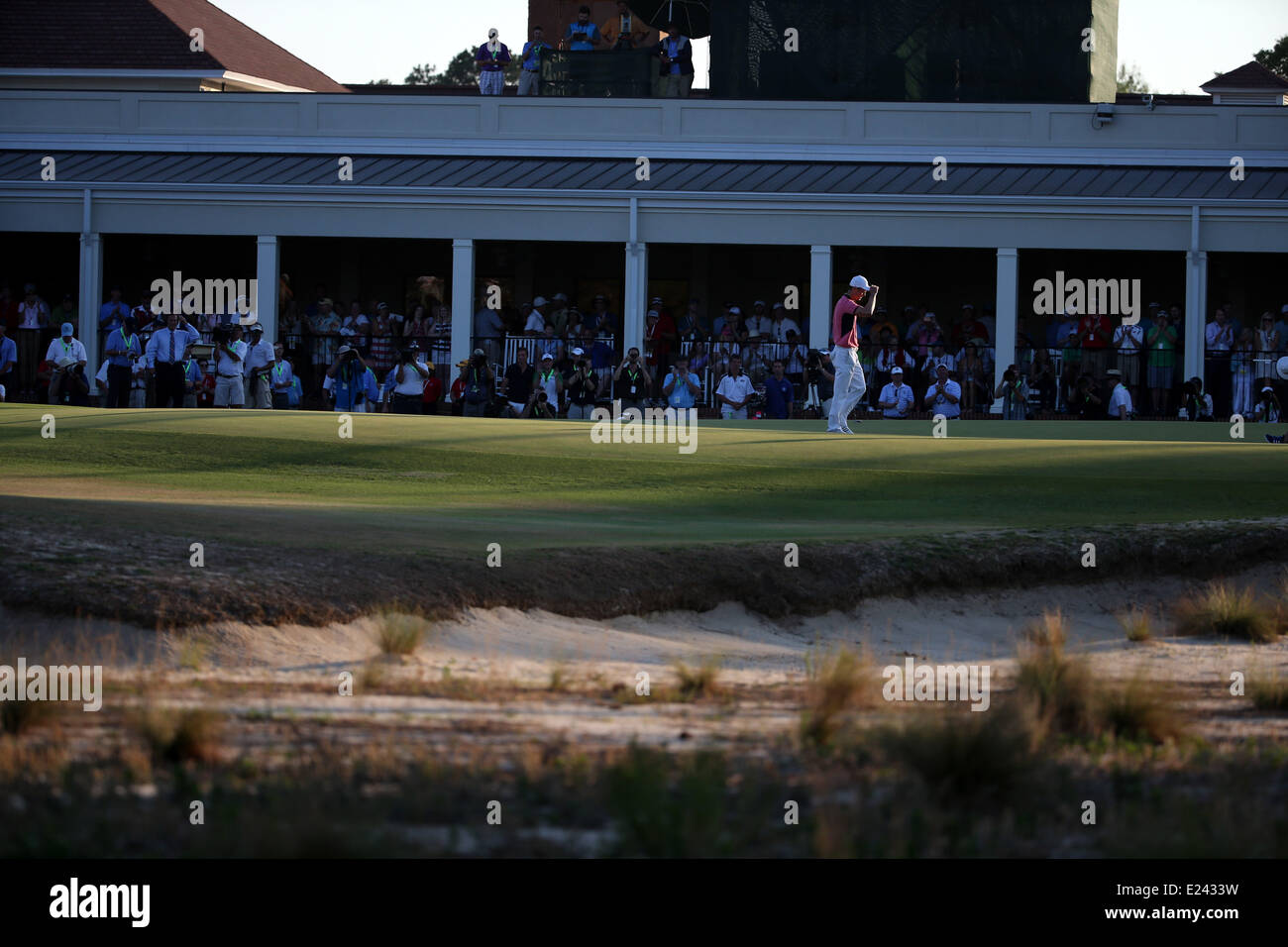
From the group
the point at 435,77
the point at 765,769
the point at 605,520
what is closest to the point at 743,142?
the point at 605,520

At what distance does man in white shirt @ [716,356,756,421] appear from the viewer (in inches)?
1005

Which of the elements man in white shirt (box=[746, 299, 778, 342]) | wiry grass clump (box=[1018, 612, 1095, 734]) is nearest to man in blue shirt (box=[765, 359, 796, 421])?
man in white shirt (box=[746, 299, 778, 342])

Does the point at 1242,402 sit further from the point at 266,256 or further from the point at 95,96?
the point at 95,96

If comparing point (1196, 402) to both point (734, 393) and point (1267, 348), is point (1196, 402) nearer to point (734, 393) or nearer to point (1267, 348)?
point (1267, 348)

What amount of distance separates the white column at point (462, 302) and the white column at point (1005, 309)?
916 cm

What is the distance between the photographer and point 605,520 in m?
12.2

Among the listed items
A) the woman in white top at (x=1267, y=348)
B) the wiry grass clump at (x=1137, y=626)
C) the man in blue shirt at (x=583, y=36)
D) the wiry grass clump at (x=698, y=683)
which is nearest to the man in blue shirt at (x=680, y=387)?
the woman in white top at (x=1267, y=348)

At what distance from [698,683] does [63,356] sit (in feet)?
67.1

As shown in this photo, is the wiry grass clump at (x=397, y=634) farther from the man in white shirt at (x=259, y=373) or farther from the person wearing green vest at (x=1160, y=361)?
the person wearing green vest at (x=1160, y=361)

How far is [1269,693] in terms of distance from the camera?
309 inches

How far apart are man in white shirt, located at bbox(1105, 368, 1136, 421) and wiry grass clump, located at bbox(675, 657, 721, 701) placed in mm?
19662

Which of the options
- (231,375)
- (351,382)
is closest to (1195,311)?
(351,382)

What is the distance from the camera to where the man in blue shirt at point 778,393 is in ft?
83.8

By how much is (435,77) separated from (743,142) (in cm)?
6053
